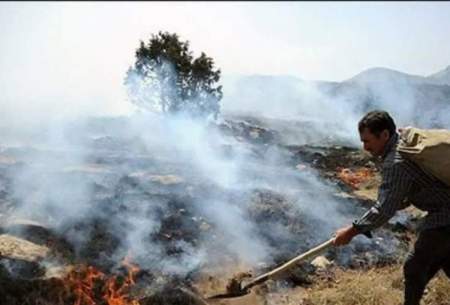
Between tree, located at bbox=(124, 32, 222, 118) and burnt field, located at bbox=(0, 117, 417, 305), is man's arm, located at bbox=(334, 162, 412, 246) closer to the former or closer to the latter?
burnt field, located at bbox=(0, 117, 417, 305)

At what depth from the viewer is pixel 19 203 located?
6777 millimetres

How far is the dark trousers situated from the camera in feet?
11.6

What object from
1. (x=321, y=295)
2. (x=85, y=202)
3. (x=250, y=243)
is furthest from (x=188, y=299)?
(x=85, y=202)

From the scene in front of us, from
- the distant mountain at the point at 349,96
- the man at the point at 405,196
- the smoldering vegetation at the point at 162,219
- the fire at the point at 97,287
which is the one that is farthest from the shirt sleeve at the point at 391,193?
the distant mountain at the point at 349,96

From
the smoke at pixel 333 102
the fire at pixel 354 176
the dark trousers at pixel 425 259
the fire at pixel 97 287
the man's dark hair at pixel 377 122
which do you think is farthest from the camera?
the smoke at pixel 333 102

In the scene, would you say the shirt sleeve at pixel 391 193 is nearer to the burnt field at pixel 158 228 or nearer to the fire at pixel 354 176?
the burnt field at pixel 158 228

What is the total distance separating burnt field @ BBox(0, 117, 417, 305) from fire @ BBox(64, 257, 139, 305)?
0.04ft

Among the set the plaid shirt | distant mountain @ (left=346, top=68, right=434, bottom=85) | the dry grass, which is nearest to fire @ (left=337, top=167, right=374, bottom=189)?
distant mountain @ (left=346, top=68, right=434, bottom=85)

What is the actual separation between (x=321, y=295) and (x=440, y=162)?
2.53 m

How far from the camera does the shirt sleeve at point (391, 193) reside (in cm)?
338

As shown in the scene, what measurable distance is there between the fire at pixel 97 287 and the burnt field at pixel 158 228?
0.04ft

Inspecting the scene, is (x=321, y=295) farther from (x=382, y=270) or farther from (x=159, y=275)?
(x=159, y=275)

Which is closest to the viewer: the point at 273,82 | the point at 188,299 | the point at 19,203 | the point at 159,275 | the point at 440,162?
the point at 440,162

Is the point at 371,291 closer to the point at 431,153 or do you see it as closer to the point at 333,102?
the point at 431,153
